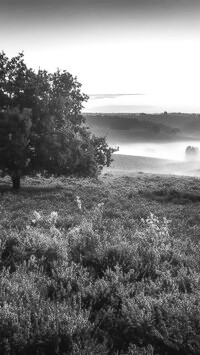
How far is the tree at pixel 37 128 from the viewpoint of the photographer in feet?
85.2

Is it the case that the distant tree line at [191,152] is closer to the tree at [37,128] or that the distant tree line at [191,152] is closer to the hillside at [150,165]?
the hillside at [150,165]

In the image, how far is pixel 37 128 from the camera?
91.8ft

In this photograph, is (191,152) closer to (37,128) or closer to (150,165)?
(150,165)

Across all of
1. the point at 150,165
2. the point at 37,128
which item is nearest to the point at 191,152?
the point at 150,165

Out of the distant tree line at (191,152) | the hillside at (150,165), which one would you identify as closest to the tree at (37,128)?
the hillside at (150,165)

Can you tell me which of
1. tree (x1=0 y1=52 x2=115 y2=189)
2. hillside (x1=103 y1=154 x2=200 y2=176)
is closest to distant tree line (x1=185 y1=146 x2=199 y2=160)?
hillside (x1=103 y1=154 x2=200 y2=176)

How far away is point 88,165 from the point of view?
2916cm

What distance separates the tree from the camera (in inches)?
1022

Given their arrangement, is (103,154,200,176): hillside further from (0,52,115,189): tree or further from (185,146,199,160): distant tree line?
(185,146,199,160): distant tree line

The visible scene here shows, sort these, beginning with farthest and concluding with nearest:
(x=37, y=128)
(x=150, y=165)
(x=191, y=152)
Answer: (x=191, y=152) < (x=150, y=165) < (x=37, y=128)

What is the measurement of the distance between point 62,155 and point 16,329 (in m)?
23.0

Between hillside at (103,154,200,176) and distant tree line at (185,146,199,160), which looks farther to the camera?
distant tree line at (185,146,199,160)

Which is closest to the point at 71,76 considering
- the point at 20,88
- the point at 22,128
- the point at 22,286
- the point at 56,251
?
the point at 20,88

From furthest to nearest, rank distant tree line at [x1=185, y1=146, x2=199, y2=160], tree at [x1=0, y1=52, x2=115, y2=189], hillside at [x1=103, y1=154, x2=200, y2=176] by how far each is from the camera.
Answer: distant tree line at [x1=185, y1=146, x2=199, y2=160] → hillside at [x1=103, y1=154, x2=200, y2=176] → tree at [x1=0, y1=52, x2=115, y2=189]
